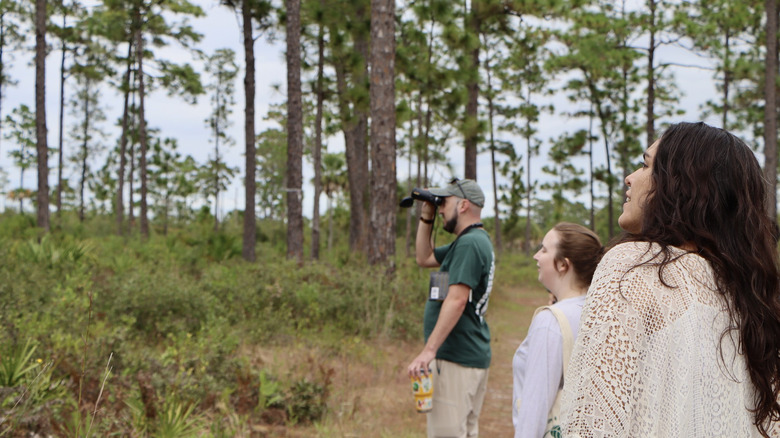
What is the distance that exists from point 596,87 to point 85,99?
30808 millimetres

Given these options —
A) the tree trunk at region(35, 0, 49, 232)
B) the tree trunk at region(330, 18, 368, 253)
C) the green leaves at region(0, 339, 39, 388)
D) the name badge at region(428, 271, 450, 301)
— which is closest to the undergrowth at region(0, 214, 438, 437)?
the green leaves at region(0, 339, 39, 388)

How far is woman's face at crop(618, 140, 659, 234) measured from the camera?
1631 millimetres

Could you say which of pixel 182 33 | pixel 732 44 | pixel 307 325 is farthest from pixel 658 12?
pixel 307 325

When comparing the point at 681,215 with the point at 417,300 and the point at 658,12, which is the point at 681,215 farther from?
the point at 658,12

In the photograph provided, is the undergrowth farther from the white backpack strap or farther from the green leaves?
the white backpack strap

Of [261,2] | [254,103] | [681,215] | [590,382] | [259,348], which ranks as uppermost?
[261,2]

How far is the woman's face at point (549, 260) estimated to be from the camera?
263 cm

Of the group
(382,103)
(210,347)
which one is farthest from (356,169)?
(210,347)

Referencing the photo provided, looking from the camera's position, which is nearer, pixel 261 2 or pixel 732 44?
pixel 261 2

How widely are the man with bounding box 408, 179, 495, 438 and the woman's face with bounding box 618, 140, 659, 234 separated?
1978mm

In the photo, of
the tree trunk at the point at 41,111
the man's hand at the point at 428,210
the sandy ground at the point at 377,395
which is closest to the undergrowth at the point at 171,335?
the sandy ground at the point at 377,395

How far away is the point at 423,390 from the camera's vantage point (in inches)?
142

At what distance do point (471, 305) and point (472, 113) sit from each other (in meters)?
14.9

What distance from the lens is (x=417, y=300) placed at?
404 inches
